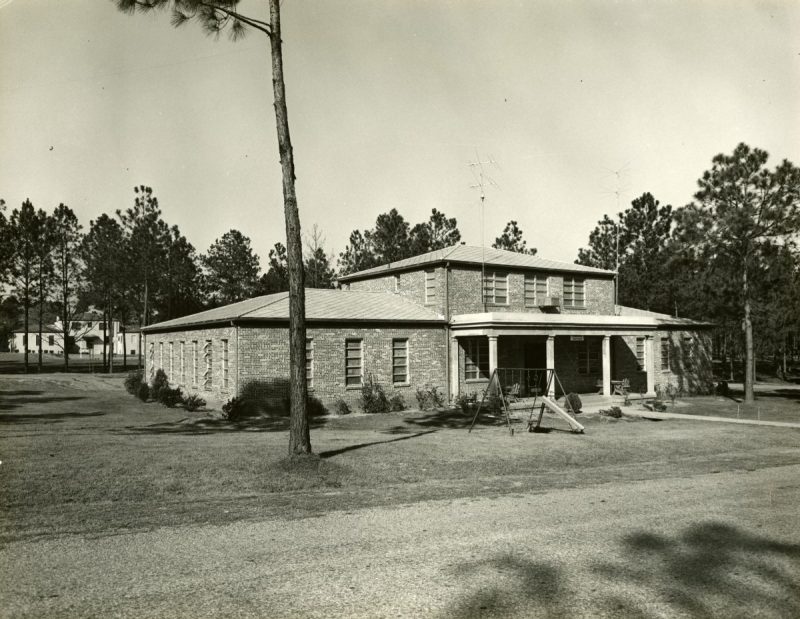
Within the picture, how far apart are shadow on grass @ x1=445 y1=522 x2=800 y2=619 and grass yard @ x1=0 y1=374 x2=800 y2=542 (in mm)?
3513

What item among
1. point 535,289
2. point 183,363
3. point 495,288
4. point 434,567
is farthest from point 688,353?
point 434,567

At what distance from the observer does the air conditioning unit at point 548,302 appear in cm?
3017

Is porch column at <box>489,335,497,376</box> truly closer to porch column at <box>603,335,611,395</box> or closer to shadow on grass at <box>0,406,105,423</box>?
porch column at <box>603,335,611,395</box>

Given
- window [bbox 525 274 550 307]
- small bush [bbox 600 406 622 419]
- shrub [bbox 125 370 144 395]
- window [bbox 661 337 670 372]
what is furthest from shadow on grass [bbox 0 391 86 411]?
window [bbox 661 337 670 372]

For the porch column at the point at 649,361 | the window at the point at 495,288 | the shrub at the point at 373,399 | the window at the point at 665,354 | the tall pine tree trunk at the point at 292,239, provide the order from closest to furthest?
the tall pine tree trunk at the point at 292,239 → the shrub at the point at 373,399 → the window at the point at 495,288 → the porch column at the point at 649,361 → the window at the point at 665,354

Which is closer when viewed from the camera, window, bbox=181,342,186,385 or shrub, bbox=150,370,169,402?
shrub, bbox=150,370,169,402

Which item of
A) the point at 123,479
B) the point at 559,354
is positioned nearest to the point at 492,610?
the point at 123,479

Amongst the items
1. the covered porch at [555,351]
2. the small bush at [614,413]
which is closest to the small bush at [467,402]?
the covered porch at [555,351]

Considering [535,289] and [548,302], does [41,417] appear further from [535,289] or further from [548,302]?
[548,302]

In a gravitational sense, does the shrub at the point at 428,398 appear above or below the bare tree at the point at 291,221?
below

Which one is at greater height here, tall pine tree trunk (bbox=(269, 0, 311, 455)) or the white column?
tall pine tree trunk (bbox=(269, 0, 311, 455))

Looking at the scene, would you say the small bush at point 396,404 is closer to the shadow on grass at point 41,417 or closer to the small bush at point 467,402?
the small bush at point 467,402

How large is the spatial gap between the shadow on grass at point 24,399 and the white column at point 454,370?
17114 millimetres

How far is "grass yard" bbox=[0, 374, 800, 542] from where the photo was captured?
9109 millimetres
